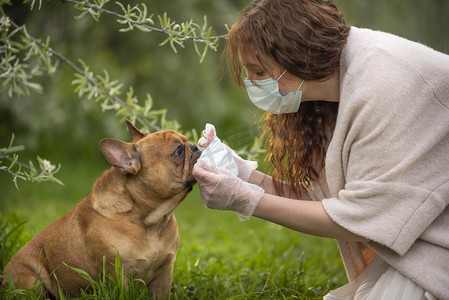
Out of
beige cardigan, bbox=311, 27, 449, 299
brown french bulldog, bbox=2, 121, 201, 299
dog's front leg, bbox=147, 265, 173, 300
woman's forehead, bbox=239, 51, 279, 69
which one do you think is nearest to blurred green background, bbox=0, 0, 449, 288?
dog's front leg, bbox=147, 265, 173, 300

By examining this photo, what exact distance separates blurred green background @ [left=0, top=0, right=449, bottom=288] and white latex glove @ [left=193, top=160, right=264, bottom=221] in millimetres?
3761

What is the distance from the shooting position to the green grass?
347cm

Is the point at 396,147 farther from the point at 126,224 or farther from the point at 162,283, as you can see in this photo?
the point at 162,283

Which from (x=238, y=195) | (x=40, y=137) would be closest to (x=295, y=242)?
(x=238, y=195)

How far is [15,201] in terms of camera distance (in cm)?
702

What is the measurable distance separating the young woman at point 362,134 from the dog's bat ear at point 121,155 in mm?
484

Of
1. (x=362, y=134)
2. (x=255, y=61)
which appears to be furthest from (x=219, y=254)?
(x=362, y=134)

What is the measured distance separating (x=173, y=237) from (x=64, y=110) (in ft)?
17.6

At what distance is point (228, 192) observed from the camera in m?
2.72

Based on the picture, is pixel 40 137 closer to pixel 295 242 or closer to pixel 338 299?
pixel 295 242

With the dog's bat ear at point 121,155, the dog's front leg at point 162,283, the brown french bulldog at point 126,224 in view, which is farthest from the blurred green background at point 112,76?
the dog's bat ear at point 121,155

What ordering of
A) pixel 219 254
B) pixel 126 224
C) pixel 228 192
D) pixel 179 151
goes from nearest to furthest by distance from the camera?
1. pixel 228 192
2. pixel 126 224
3. pixel 179 151
4. pixel 219 254

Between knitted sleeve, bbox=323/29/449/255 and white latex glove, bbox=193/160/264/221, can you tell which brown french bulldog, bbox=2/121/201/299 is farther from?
knitted sleeve, bbox=323/29/449/255

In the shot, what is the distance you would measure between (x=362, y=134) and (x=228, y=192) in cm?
75
